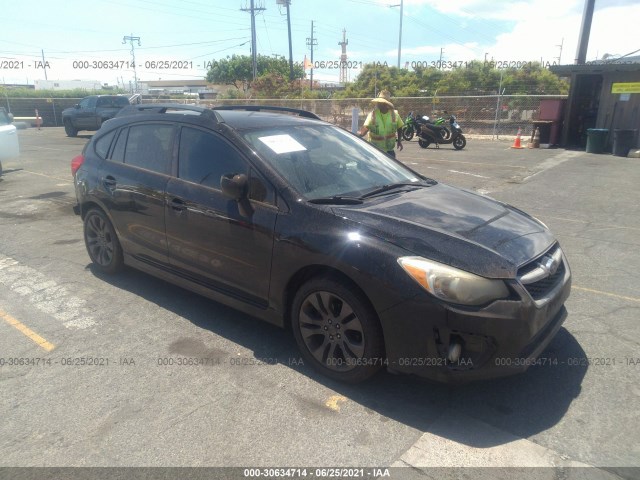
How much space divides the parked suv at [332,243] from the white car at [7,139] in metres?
8.79

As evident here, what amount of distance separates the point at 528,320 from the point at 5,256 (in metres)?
5.84

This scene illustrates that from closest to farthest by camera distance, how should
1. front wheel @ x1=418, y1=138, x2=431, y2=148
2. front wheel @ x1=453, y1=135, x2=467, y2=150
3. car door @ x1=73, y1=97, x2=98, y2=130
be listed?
front wheel @ x1=453, y1=135, x2=467, y2=150 → front wheel @ x1=418, y1=138, x2=431, y2=148 → car door @ x1=73, y1=97, x2=98, y2=130

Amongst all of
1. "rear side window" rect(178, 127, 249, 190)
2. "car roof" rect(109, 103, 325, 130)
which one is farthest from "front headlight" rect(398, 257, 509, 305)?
"car roof" rect(109, 103, 325, 130)

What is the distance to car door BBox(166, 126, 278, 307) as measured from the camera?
3389mm

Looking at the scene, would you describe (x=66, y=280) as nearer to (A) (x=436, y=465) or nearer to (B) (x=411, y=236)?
(B) (x=411, y=236)

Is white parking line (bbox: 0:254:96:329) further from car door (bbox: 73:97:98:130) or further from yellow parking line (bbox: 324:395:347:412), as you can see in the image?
car door (bbox: 73:97:98:130)

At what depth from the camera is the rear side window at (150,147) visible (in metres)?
Answer: 4.16

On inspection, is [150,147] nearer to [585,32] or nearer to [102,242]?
[102,242]

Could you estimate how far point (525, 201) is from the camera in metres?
8.69

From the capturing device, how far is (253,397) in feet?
9.88

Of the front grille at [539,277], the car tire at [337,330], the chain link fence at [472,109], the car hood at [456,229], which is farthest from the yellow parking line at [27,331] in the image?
the chain link fence at [472,109]

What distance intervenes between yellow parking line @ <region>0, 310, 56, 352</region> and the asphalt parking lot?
0.02 meters

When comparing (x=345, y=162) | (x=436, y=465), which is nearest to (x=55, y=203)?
(x=345, y=162)

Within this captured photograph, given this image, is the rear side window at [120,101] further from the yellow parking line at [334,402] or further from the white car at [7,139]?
the yellow parking line at [334,402]
